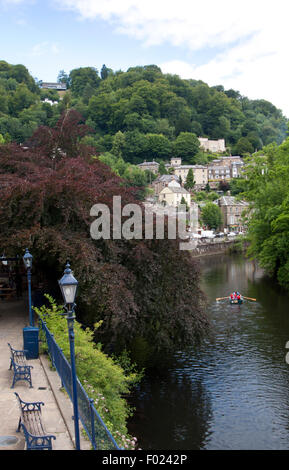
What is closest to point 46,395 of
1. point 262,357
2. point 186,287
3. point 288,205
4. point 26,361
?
point 26,361

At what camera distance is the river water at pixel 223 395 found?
548 inches

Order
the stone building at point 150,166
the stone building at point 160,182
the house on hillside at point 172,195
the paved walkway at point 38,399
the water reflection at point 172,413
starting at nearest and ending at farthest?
1. the paved walkway at point 38,399
2. the water reflection at point 172,413
3. the house on hillside at point 172,195
4. the stone building at point 160,182
5. the stone building at point 150,166

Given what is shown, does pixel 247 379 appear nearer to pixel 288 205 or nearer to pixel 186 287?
pixel 186 287

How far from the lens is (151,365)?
62.6 ft

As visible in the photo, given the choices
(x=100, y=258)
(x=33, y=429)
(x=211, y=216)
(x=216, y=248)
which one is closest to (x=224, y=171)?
(x=211, y=216)

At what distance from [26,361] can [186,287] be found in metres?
7.16

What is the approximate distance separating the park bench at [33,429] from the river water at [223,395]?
5.25m

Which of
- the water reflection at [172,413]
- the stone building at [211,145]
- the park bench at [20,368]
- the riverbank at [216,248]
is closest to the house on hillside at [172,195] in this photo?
the riverbank at [216,248]

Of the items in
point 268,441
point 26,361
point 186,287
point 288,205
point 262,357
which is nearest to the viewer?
point 26,361

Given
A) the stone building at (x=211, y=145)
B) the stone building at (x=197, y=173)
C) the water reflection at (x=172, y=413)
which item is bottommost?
the water reflection at (x=172, y=413)

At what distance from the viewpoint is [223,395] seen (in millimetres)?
16750

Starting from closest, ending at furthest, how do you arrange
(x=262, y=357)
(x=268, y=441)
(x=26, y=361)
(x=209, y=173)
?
(x=26, y=361) < (x=268, y=441) < (x=262, y=357) < (x=209, y=173)

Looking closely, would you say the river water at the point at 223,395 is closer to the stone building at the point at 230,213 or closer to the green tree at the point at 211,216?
the green tree at the point at 211,216
